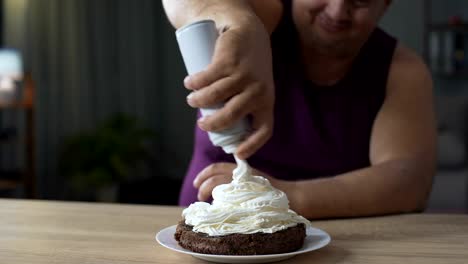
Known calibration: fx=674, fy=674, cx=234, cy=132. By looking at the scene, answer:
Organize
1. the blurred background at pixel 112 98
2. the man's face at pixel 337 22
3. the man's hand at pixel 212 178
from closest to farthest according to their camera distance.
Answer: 1. the man's hand at pixel 212 178
2. the man's face at pixel 337 22
3. the blurred background at pixel 112 98

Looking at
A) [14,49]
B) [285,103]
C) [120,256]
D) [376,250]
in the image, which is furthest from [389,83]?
[14,49]

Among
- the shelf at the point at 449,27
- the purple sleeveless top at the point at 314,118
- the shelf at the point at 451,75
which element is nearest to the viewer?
the purple sleeveless top at the point at 314,118

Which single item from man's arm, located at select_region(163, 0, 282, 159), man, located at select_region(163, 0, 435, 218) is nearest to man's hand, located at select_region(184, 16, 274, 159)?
man's arm, located at select_region(163, 0, 282, 159)

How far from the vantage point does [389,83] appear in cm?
141

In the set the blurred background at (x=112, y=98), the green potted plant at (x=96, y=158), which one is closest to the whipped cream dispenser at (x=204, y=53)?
the blurred background at (x=112, y=98)

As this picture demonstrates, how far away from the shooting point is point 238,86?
828mm

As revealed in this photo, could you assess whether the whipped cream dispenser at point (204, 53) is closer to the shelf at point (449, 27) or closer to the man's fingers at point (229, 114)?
the man's fingers at point (229, 114)

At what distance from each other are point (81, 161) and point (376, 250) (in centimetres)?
423

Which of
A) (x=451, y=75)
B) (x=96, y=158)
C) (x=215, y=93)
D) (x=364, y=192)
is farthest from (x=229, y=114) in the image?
(x=451, y=75)

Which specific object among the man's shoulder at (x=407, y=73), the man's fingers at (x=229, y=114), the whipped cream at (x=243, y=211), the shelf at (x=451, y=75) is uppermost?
the man's fingers at (x=229, y=114)

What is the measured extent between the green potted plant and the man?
343 centimetres

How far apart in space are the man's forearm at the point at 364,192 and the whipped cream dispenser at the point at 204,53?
25 cm

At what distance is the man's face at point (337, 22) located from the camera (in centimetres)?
130

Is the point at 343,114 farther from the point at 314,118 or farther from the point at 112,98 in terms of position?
the point at 112,98
